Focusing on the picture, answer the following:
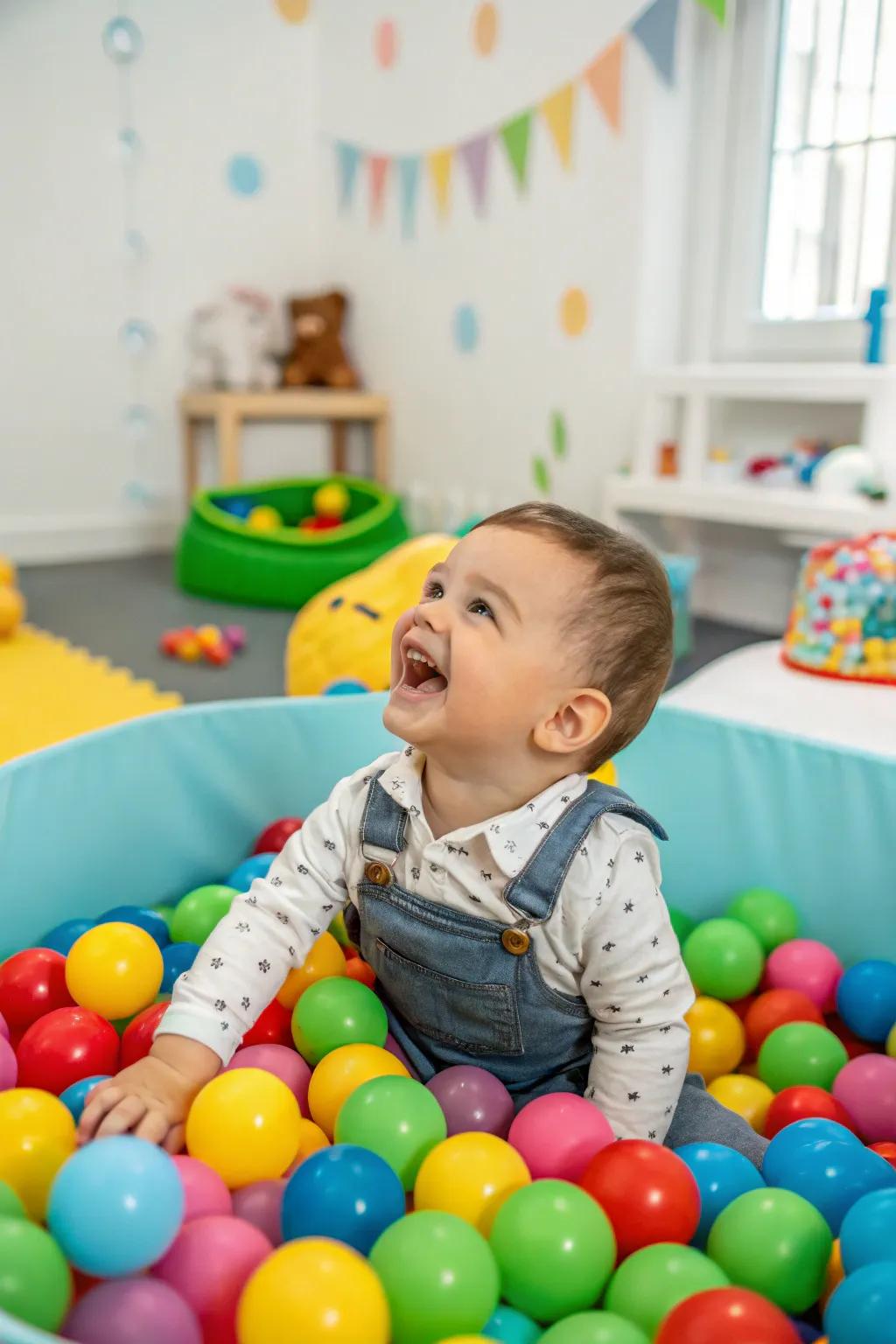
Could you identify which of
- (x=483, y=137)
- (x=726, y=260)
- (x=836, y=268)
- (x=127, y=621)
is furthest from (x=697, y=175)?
(x=127, y=621)

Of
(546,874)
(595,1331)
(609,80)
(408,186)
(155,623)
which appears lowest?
(155,623)

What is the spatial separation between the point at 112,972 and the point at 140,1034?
0.25ft

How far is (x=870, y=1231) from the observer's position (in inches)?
26.1

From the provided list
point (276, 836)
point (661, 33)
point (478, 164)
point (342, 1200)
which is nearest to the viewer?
point (342, 1200)

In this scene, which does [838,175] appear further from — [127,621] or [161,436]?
[161,436]

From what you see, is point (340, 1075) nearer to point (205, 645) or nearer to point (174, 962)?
point (174, 962)

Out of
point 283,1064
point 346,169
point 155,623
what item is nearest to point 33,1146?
point 283,1064

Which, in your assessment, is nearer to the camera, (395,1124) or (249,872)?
(395,1124)

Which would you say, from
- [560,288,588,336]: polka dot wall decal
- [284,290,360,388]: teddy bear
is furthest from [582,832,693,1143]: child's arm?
[284,290,360,388]: teddy bear

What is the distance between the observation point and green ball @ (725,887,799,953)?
1164mm

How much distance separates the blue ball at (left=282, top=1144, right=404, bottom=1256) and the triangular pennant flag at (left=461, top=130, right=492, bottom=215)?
9.19 ft

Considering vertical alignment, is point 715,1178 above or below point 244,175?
below

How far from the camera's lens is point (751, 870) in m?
1.23

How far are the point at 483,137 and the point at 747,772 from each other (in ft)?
7.67
